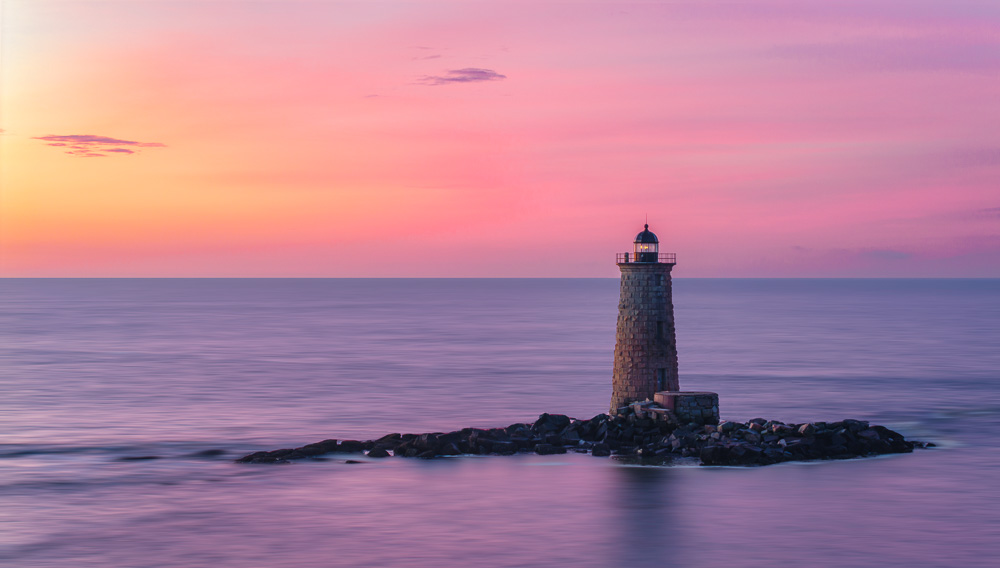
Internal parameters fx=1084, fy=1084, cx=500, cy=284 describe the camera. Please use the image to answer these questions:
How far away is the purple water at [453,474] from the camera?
28906 millimetres

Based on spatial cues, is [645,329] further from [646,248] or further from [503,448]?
[503,448]

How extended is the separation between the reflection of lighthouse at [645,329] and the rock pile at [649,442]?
1101mm

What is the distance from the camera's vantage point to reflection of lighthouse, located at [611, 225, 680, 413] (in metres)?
38.6

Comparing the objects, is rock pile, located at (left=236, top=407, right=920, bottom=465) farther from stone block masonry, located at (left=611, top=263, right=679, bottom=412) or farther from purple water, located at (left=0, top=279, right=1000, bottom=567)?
stone block masonry, located at (left=611, top=263, right=679, bottom=412)

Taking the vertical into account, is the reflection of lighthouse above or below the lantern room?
below

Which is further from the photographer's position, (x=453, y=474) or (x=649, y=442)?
(x=649, y=442)

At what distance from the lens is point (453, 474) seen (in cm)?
3597

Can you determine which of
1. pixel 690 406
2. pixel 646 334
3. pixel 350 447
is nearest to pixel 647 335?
pixel 646 334

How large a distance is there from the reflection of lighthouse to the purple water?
3.38 m

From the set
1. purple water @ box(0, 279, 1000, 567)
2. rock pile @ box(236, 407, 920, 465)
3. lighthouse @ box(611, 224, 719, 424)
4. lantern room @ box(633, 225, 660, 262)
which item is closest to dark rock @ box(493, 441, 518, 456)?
rock pile @ box(236, 407, 920, 465)

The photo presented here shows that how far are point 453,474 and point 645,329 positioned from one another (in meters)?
8.60

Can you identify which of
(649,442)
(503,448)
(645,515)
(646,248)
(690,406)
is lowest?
(645,515)

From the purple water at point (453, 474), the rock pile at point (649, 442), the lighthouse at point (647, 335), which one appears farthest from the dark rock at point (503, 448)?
the lighthouse at point (647, 335)

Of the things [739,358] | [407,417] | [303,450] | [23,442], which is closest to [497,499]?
[303,450]
